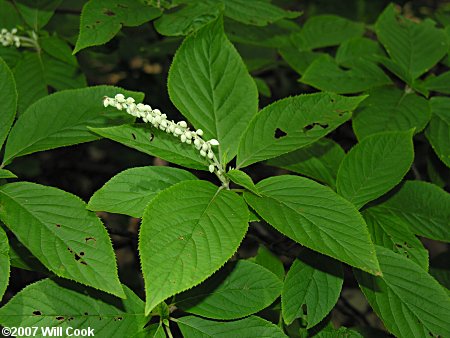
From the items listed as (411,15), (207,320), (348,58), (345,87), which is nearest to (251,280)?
(207,320)

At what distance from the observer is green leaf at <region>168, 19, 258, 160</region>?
1.94 metres

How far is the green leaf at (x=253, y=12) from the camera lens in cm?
248

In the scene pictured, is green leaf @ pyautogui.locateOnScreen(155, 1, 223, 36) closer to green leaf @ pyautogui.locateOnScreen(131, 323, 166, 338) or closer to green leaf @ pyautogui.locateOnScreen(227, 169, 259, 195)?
green leaf @ pyautogui.locateOnScreen(227, 169, 259, 195)

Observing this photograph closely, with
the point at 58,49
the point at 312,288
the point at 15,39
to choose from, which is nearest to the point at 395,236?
the point at 312,288

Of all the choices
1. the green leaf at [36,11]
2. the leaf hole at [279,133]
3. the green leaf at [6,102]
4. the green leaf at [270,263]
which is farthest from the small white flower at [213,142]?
the green leaf at [36,11]

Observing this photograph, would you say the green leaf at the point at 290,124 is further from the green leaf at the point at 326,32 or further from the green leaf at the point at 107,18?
the green leaf at the point at 326,32

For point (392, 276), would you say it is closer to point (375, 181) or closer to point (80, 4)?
point (375, 181)

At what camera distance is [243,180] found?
175 centimetres

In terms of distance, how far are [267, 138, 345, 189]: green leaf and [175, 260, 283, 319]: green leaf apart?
44cm

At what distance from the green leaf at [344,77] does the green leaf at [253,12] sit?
284mm

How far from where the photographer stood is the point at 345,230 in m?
1.62

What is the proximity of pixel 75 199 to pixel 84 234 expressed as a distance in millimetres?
134

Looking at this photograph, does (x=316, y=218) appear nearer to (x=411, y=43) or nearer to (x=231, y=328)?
(x=231, y=328)

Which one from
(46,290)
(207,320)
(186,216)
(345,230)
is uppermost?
(186,216)
